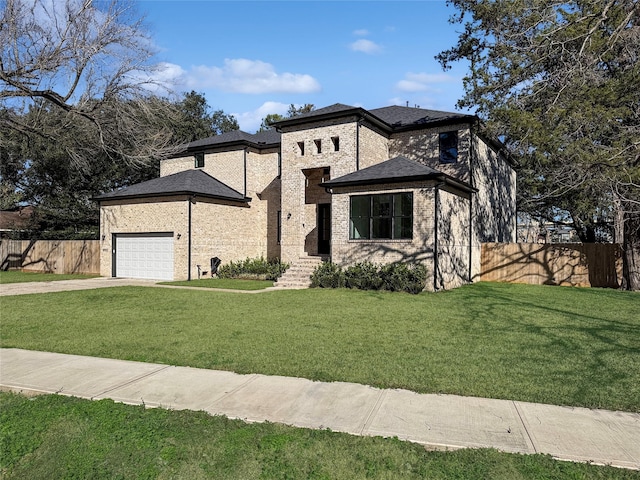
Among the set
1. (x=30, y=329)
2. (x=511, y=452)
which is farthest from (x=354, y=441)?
(x=30, y=329)

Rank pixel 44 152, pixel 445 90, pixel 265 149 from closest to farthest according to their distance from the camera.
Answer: pixel 445 90 → pixel 265 149 → pixel 44 152

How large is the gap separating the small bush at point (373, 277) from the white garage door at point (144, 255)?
798cm

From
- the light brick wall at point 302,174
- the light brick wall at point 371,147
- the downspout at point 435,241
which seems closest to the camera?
the downspout at point 435,241

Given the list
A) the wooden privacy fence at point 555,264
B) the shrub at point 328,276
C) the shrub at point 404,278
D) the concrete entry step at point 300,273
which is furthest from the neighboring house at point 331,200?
the wooden privacy fence at point 555,264

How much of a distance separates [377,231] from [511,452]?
13310 mm

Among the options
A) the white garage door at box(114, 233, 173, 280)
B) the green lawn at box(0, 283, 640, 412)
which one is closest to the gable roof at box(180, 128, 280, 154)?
the white garage door at box(114, 233, 173, 280)

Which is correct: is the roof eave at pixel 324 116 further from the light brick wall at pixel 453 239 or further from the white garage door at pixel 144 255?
the white garage door at pixel 144 255

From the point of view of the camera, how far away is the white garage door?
20.3 metres

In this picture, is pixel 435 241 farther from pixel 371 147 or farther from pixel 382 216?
pixel 371 147

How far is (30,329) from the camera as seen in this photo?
27.8 feet

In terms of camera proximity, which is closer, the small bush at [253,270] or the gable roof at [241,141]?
the small bush at [253,270]

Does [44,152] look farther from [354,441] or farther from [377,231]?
[354,441]

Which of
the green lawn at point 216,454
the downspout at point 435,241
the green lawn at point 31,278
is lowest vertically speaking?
the green lawn at point 216,454

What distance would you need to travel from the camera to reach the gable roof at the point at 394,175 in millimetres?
15398
